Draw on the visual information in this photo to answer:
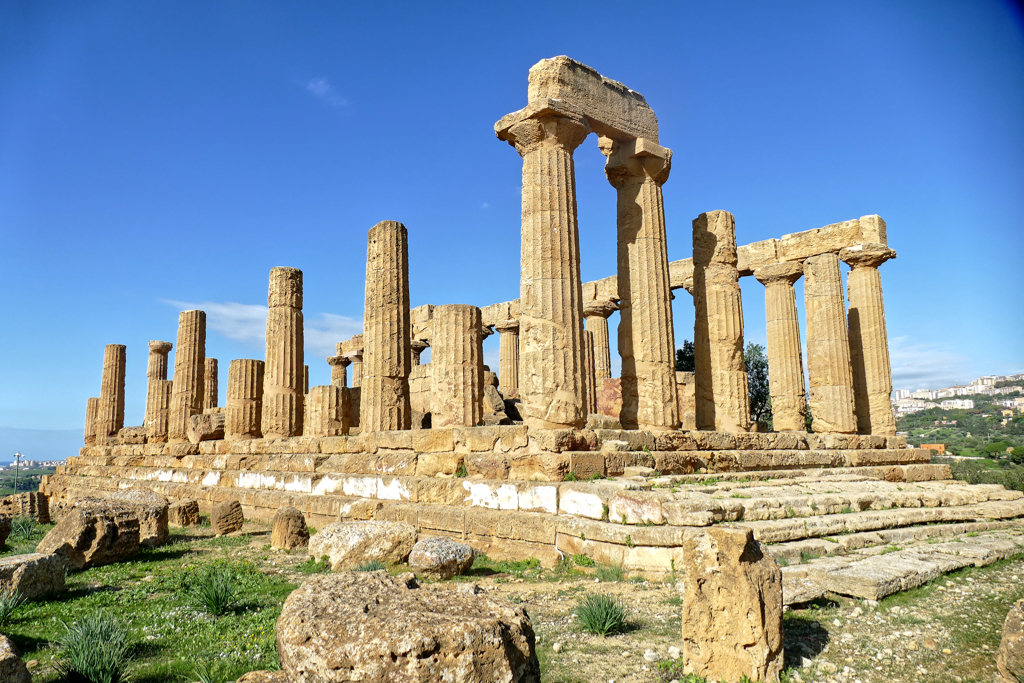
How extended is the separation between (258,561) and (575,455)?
414cm

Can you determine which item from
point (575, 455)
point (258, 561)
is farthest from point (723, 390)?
point (258, 561)

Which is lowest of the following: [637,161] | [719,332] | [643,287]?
[719,332]

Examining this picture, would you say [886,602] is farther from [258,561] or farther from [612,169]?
[612,169]

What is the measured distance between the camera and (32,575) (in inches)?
245

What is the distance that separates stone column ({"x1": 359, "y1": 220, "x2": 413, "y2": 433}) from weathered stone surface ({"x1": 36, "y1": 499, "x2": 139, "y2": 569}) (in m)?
4.79

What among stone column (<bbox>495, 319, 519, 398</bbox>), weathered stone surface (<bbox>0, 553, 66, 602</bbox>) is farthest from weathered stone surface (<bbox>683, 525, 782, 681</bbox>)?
stone column (<bbox>495, 319, 519, 398</bbox>)

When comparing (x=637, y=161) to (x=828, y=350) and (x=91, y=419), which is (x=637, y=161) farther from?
(x=91, y=419)

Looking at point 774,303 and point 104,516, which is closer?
point 104,516

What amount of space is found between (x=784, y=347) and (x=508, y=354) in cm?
918

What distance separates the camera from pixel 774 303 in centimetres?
1695

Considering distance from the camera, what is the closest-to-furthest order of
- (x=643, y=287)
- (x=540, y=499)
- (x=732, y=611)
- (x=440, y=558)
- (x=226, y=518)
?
(x=732, y=611)
(x=440, y=558)
(x=540, y=499)
(x=226, y=518)
(x=643, y=287)

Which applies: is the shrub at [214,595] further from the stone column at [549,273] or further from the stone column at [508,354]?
the stone column at [508,354]

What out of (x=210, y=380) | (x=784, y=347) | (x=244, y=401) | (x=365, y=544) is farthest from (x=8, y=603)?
(x=210, y=380)

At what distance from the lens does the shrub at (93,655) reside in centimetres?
395
